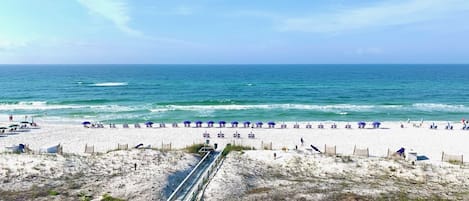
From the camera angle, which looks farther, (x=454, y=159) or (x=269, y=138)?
(x=269, y=138)

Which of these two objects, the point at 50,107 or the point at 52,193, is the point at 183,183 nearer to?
the point at 52,193

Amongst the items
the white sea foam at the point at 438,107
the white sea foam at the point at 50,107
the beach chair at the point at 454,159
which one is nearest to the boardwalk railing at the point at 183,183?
the beach chair at the point at 454,159

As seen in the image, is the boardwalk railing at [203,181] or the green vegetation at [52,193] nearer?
the green vegetation at [52,193]

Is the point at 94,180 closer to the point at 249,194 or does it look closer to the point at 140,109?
the point at 249,194

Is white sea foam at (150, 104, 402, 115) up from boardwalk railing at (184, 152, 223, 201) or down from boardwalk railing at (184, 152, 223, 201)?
up

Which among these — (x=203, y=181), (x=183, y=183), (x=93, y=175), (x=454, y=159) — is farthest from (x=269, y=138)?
(x=93, y=175)

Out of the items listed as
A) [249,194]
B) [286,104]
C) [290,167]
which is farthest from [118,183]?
[286,104]

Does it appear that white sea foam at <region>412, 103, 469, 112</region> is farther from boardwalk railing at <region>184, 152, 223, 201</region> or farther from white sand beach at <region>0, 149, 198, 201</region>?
white sand beach at <region>0, 149, 198, 201</region>

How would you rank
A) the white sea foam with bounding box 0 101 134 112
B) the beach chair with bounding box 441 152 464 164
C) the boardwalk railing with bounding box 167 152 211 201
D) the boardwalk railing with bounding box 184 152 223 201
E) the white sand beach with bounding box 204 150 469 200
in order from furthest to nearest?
the white sea foam with bounding box 0 101 134 112
the beach chair with bounding box 441 152 464 164
the white sand beach with bounding box 204 150 469 200
the boardwalk railing with bounding box 184 152 223 201
the boardwalk railing with bounding box 167 152 211 201

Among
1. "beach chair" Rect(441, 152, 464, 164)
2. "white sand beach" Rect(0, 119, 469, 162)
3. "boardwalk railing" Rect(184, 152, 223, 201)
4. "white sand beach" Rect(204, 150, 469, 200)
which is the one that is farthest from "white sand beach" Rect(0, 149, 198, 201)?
"beach chair" Rect(441, 152, 464, 164)

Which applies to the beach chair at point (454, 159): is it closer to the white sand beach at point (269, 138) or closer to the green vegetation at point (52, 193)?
the white sand beach at point (269, 138)

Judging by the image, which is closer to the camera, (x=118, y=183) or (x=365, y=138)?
(x=118, y=183)
